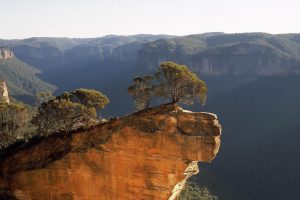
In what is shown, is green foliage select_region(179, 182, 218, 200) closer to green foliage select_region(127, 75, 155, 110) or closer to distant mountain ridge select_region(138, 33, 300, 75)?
green foliage select_region(127, 75, 155, 110)

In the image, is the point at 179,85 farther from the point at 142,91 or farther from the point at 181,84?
the point at 142,91

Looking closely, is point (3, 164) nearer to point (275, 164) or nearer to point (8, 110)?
point (8, 110)

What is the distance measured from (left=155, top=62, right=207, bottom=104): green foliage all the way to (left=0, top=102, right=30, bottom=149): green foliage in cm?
1604

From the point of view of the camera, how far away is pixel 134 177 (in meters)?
32.7

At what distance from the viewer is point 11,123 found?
42.0m

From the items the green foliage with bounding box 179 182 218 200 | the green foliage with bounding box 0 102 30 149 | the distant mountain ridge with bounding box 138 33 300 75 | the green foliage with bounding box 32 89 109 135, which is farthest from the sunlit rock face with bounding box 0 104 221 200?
the distant mountain ridge with bounding box 138 33 300 75

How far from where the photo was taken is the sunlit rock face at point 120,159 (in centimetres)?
3159

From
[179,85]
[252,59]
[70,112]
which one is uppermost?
[179,85]

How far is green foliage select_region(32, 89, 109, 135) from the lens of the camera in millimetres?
36625

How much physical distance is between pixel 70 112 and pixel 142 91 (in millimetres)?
6163

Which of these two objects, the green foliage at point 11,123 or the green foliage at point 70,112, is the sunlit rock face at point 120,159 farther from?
the green foliage at point 11,123

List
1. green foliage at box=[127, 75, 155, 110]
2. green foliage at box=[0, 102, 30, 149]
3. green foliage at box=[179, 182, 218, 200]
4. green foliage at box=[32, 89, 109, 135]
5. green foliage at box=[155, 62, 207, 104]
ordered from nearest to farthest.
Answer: green foliage at box=[155, 62, 207, 104] → green foliage at box=[127, 75, 155, 110] → green foliage at box=[32, 89, 109, 135] → green foliage at box=[0, 102, 30, 149] → green foliage at box=[179, 182, 218, 200]

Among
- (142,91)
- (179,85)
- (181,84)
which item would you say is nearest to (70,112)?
(142,91)

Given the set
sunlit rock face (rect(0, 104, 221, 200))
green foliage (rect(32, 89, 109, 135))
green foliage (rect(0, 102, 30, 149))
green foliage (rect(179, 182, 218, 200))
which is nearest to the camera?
sunlit rock face (rect(0, 104, 221, 200))
